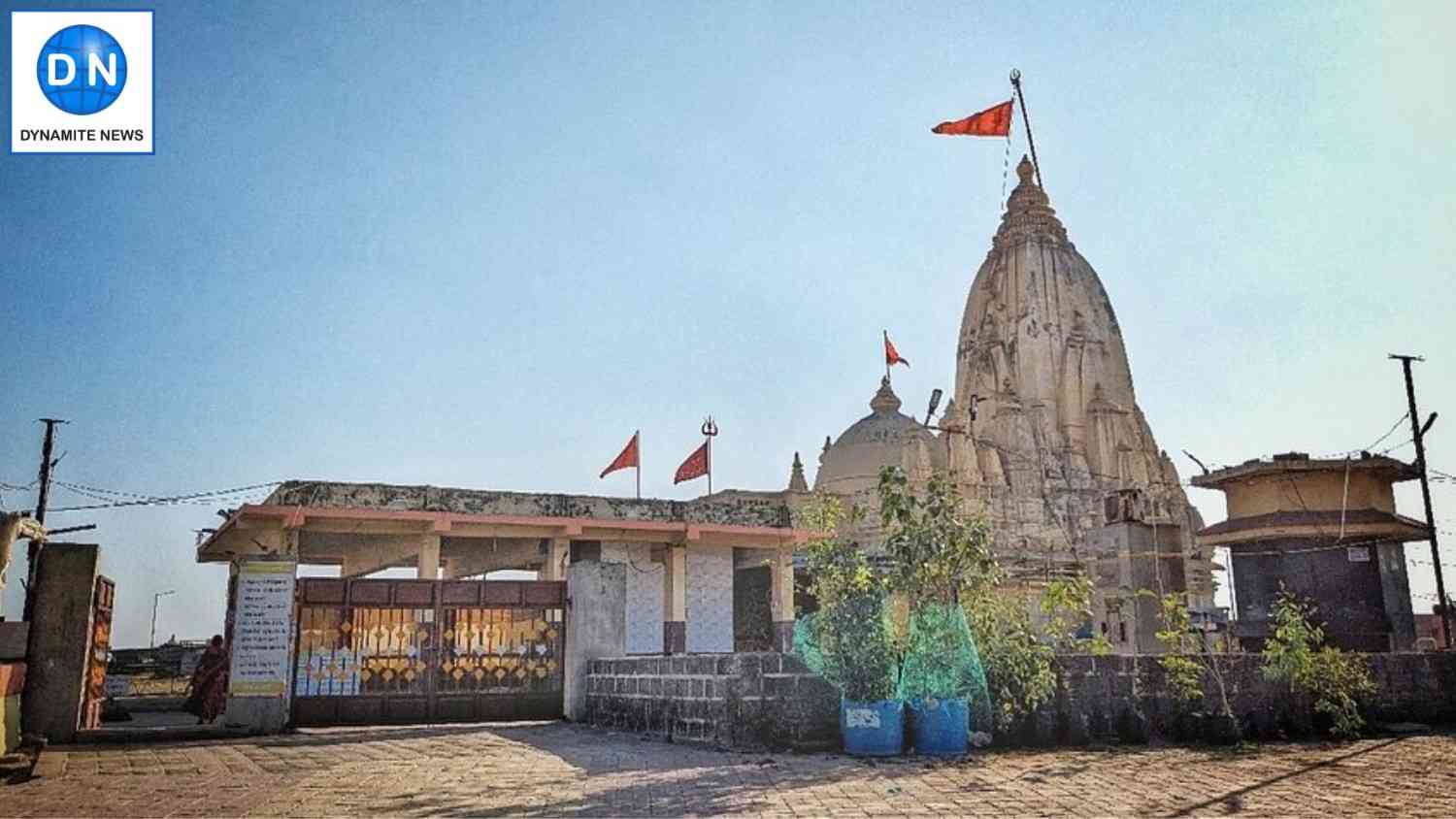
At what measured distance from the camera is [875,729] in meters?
9.85

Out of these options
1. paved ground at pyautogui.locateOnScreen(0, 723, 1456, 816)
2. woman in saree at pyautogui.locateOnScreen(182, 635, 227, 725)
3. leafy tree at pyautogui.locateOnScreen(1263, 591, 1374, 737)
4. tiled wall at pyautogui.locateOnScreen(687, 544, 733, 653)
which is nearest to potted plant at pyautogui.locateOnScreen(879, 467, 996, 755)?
paved ground at pyautogui.locateOnScreen(0, 723, 1456, 816)

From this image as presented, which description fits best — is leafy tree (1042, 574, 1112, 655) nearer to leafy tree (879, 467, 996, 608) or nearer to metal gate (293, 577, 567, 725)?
leafy tree (879, 467, 996, 608)

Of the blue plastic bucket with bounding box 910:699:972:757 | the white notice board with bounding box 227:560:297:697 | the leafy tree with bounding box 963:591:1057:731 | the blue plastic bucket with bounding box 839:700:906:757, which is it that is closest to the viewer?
the blue plastic bucket with bounding box 839:700:906:757

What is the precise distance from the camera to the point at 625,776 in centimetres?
828

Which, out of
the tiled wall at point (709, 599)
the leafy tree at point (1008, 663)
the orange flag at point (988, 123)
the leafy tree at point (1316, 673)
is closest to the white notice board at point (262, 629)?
the leafy tree at point (1008, 663)

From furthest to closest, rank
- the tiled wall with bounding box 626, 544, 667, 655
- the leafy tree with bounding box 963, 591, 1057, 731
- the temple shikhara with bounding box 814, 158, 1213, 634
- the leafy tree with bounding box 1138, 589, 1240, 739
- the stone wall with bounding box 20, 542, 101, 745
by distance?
the temple shikhara with bounding box 814, 158, 1213, 634
the tiled wall with bounding box 626, 544, 667, 655
the leafy tree with bounding box 1138, 589, 1240, 739
the stone wall with bounding box 20, 542, 101, 745
the leafy tree with bounding box 963, 591, 1057, 731

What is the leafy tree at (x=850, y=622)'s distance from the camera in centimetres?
1002

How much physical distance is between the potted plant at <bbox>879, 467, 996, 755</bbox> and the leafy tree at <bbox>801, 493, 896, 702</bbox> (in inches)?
10.3

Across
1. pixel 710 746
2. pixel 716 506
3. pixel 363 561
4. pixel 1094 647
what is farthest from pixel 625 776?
pixel 363 561

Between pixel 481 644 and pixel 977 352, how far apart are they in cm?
3574

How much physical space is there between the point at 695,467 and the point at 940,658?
728 inches

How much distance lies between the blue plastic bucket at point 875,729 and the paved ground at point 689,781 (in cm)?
45

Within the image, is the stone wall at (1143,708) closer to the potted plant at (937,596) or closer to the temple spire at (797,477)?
the potted plant at (937,596)

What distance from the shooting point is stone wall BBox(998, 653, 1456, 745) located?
442 inches
